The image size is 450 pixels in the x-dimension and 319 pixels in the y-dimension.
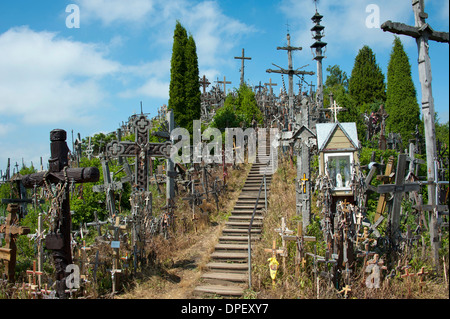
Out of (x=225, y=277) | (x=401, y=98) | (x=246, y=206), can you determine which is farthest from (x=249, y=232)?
(x=401, y=98)

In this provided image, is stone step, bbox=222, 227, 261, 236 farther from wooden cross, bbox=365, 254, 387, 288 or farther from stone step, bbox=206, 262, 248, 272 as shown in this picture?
wooden cross, bbox=365, 254, 387, 288

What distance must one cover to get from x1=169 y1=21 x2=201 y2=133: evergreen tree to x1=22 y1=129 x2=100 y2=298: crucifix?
497 inches

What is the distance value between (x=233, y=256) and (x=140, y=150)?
12.9 feet

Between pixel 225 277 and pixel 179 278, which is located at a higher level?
pixel 225 277

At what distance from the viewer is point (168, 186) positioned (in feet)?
42.1

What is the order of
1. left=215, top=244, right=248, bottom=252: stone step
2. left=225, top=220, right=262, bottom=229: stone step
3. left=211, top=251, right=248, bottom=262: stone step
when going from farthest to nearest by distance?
left=225, top=220, right=262, bottom=229: stone step
left=215, top=244, right=248, bottom=252: stone step
left=211, top=251, right=248, bottom=262: stone step

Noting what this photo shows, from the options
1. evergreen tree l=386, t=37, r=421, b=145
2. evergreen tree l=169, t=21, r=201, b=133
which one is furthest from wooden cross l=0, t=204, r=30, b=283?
evergreen tree l=386, t=37, r=421, b=145

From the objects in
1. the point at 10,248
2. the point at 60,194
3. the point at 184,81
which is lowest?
the point at 10,248

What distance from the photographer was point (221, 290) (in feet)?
25.5

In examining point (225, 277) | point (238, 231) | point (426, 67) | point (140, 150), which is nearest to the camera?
point (426, 67)

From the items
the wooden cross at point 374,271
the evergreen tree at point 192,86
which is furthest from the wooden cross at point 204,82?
the wooden cross at point 374,271

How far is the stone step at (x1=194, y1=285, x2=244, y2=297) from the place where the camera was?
7.59m

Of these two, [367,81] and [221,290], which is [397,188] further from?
[367,81]

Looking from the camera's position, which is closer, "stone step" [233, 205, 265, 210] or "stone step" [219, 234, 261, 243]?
"stone step" [219, 234, 261, 243]
